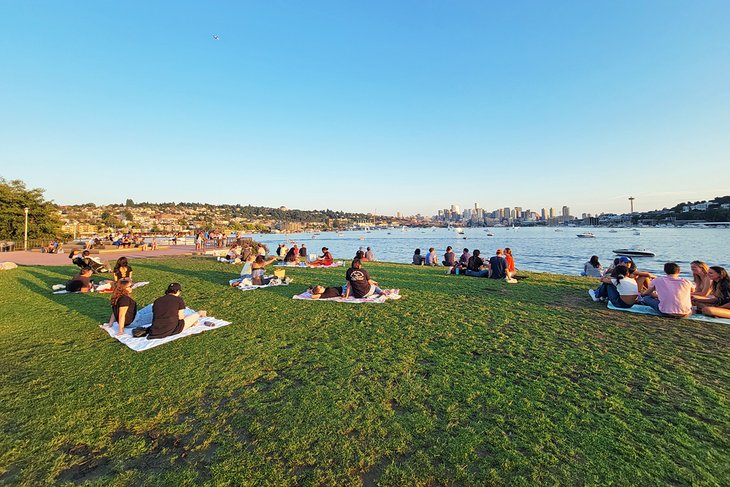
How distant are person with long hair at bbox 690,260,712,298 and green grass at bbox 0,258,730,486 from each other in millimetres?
1324

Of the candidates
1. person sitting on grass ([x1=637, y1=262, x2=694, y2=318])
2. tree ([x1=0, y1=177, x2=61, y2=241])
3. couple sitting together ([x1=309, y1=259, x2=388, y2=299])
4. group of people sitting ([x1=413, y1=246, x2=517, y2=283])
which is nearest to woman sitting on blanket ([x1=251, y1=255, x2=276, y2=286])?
couple sitting together ([x1=309, y1=259, x2=388, y2=299])

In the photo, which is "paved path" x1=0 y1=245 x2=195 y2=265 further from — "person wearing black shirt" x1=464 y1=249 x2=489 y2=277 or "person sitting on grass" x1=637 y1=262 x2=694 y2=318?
"person sitting on grass" x1=637 y1=262 x2=694 y2=318

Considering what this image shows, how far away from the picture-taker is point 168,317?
19.4 ft

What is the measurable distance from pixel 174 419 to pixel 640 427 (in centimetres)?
468

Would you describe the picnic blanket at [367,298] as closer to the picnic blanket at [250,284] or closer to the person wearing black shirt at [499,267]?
the picnic blanket at [250,284]

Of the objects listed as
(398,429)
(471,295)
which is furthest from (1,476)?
(471,295)

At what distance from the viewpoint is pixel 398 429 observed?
3193 mm

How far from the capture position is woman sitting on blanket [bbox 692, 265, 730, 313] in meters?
7.15

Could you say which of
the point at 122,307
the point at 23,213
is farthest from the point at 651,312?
the point at 23,213

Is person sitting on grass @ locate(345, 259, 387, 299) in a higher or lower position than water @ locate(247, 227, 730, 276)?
higher

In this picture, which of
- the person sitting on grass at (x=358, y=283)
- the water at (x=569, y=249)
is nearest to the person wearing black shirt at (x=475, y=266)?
the person sitting on grass at (x=358, y=283)

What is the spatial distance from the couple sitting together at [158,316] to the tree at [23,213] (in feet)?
110

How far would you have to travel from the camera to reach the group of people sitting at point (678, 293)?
6.98 metres

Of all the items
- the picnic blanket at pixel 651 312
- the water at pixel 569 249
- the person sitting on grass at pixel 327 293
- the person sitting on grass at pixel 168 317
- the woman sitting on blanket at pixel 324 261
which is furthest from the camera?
the water at pixel 569 249
